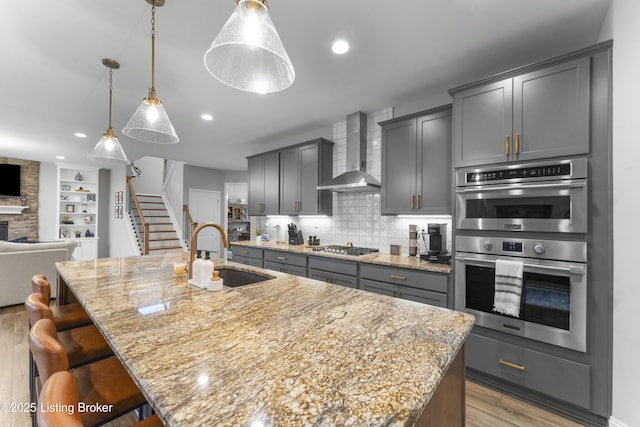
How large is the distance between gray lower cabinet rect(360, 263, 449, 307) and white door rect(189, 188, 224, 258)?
585cm

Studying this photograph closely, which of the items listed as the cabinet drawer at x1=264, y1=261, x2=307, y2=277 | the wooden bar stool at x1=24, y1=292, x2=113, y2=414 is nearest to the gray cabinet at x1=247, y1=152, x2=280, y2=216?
the cabinet drawer at x1=264, y1=261, x2=307, y2=277

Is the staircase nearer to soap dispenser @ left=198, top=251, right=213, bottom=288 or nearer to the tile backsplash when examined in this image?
the tile backsplash

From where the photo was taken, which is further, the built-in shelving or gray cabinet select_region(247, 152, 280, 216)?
the built-in shelving

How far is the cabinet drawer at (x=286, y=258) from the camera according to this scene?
344 cm

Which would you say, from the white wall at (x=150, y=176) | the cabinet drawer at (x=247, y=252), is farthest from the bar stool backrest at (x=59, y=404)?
the white wall at (x=150, y=176)

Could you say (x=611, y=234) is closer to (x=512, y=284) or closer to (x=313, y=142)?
(x=512, y=284)

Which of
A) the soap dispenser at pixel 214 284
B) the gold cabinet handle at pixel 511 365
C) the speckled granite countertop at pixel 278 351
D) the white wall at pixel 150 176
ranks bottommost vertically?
the gold cabinet handle at pixel 511 365

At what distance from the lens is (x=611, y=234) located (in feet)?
5.60

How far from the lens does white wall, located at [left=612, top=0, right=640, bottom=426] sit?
1.56 m

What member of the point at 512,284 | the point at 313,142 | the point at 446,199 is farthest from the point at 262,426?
the point at 313,142

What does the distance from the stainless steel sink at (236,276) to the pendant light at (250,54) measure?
1252 mm

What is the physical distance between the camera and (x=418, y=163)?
2.83m

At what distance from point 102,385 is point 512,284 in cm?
242

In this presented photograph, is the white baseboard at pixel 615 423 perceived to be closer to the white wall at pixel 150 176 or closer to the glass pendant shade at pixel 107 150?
the glass pendant shade at pixel 107 150
